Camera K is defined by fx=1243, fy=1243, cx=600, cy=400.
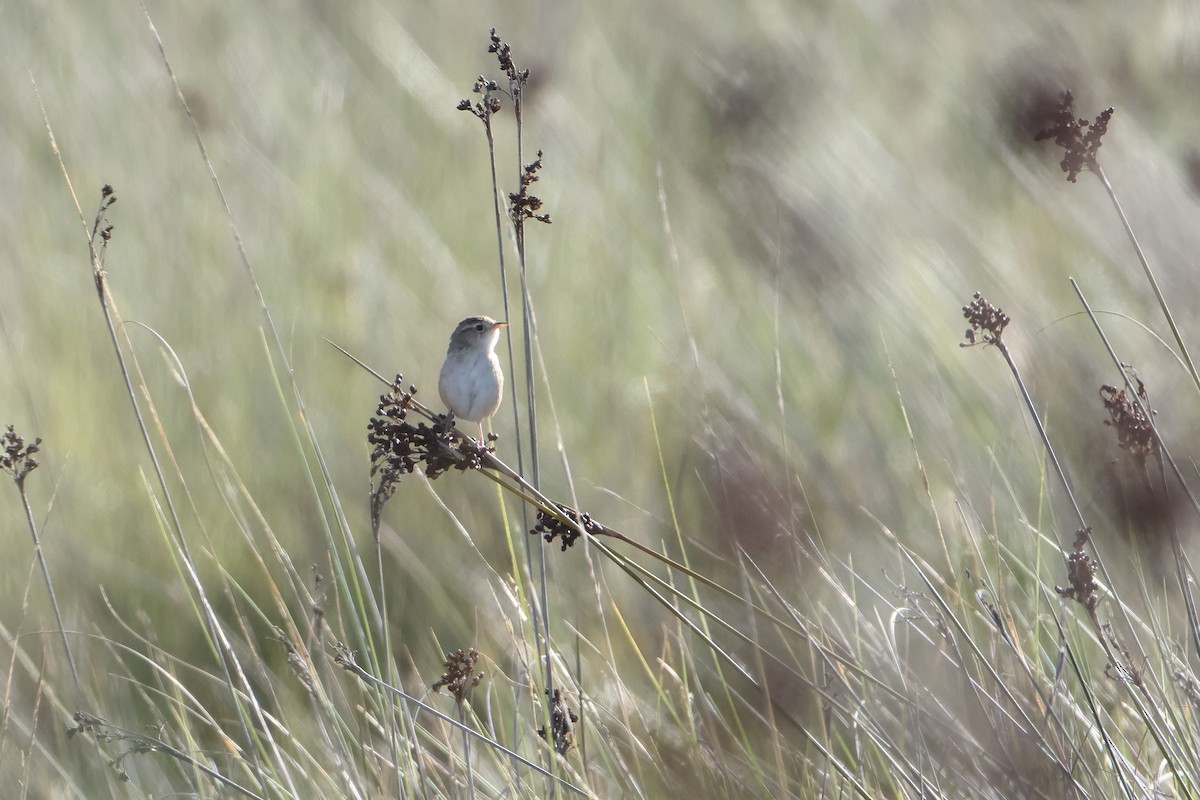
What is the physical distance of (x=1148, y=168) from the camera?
3.30 meters

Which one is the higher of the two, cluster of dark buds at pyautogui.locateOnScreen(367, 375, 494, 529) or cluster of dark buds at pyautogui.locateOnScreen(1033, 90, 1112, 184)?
cluster of dark buds at pyautogui.locateOnScreen(1033, 90, 1112, 184)

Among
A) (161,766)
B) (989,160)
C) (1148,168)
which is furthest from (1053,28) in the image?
(161,766)

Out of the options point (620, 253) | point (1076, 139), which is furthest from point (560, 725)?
point (620, 253)

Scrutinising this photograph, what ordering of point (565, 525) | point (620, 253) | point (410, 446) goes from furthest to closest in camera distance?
point (620, 253)
point (410, 446)
point (565, 525)

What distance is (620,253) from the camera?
3594mm

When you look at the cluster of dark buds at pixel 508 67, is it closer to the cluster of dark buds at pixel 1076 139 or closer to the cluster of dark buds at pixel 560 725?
the cluster of dark buds at pixel 1076 139

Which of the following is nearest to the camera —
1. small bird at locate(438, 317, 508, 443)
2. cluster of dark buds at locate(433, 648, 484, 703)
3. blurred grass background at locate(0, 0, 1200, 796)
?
cluster of dark buds at locate(433, 648, 484, 703)

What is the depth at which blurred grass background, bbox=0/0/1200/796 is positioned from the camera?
258 cm

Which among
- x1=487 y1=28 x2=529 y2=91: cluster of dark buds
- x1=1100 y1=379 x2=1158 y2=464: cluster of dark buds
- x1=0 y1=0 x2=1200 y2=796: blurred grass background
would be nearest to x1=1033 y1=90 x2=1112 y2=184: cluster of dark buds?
x1=1100 y1=379 x2=1158 y2=464: cluster of dark buds

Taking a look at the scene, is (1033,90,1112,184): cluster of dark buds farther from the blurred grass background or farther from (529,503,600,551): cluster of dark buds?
(529,503,600,551): cluster of dark buds

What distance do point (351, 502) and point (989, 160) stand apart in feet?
7.57

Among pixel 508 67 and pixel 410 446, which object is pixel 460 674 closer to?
pixel 410 446

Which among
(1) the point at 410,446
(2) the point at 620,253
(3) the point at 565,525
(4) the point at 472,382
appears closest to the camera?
(3) the point at 565,525

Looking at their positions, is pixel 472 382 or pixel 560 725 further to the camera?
pixel 472 382
